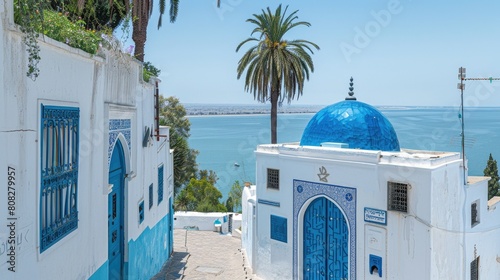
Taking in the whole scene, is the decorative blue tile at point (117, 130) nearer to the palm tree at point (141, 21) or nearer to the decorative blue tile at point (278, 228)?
the decorative blue tile at point (278, 228)

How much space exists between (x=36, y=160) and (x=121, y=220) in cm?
414

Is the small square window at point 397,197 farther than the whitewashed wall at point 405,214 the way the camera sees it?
Yes

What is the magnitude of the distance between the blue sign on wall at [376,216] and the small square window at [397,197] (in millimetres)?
216

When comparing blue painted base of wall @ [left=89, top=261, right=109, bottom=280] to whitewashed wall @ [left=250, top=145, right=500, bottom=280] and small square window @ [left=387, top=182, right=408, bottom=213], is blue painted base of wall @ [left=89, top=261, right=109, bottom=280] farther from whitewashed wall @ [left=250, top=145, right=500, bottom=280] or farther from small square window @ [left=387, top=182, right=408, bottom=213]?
small square window @ [left=387, top=182, right=408, bottom=213]

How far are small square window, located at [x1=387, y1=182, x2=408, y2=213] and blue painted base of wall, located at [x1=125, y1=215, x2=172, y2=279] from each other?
5490mm

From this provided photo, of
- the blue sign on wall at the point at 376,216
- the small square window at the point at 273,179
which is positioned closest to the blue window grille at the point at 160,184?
the small square window at the point at 273,179

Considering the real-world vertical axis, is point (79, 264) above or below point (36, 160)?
below

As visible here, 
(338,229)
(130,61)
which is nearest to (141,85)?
(130,61)

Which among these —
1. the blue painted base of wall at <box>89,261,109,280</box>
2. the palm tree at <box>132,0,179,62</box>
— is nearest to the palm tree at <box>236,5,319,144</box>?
the palm tree at <box>132,0,179,62</box>

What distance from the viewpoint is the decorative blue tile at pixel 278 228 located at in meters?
11.6

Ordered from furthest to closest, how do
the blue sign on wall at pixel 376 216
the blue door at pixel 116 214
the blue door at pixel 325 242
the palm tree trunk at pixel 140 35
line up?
the palm tree trunk at pixel 140 35 → the blue door at pixel 325 242 → the blue sign on wall at pixel 376 216 → the blue door at pixel 116 214

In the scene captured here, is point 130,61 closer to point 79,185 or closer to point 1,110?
point 79,185

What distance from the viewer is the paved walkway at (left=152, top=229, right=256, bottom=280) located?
502 inches

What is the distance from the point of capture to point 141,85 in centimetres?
962
